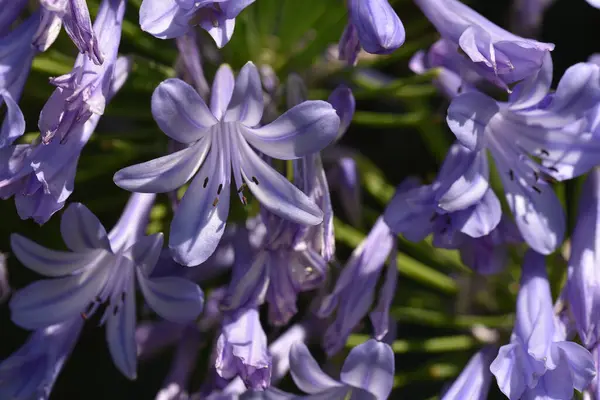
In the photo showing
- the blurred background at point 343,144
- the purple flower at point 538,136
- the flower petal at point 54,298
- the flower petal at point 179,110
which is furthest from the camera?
the blurred background at point 343,144

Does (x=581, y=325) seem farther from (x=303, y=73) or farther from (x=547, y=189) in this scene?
(x=303, y=73)

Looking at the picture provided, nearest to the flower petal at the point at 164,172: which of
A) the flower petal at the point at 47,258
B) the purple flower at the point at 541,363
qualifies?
the flower petal at the point at 47,258

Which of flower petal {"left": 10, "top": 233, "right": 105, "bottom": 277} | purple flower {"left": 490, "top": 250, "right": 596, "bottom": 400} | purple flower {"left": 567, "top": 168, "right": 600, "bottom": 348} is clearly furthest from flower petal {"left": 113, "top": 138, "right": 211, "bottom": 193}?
purple flower {"left": 567, "top": 168, "right": 600, "bottom": 348}

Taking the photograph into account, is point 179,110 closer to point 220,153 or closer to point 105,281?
point 220,153

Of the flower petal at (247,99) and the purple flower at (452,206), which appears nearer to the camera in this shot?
the flower petal at (247,99)

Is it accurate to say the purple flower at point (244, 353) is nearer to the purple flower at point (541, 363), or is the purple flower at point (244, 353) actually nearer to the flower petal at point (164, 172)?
the flower petal at point (164, 172)

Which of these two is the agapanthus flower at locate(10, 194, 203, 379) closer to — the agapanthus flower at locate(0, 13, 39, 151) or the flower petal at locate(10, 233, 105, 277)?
the flower petal at locate(10, 233, 105, 277)

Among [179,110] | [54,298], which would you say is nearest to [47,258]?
[54,298]
